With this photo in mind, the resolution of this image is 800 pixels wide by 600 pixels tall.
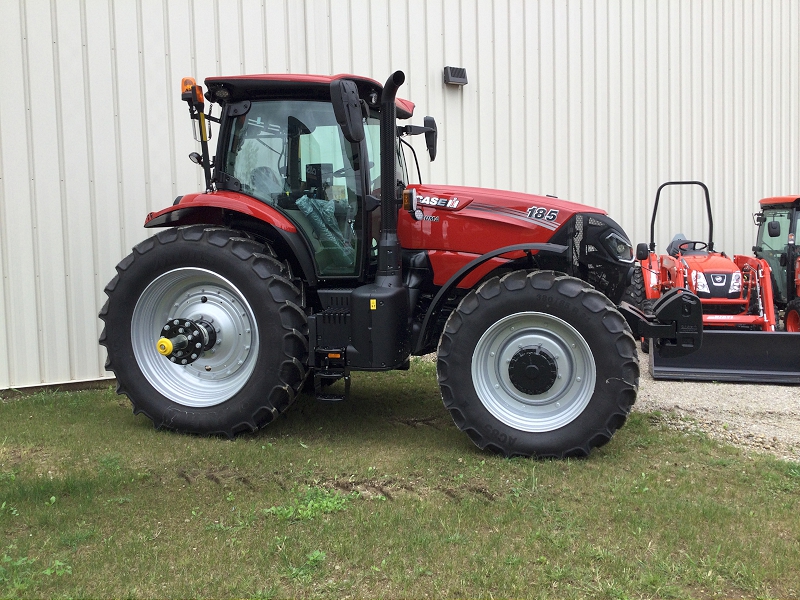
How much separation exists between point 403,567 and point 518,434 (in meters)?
1.53

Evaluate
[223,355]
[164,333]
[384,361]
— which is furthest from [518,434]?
[164,333]

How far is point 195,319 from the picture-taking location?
15.9 ft

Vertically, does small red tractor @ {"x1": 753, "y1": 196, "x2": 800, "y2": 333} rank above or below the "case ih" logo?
below

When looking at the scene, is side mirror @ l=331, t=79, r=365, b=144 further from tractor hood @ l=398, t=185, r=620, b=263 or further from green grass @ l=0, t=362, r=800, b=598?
green grass @ l=0, t=362, r=800, b=598

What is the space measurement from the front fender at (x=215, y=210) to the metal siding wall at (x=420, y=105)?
5.12 ft

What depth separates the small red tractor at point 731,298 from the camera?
265 inches

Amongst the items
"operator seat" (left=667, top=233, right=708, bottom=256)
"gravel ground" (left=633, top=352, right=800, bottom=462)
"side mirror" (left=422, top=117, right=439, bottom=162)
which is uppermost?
"side mirror" (left=422, top=117, right=439, bottom=162)

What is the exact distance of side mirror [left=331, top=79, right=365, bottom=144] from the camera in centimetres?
422

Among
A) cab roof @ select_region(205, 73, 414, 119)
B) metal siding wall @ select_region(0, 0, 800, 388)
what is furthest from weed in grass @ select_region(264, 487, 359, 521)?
metal siding wall @ select_region(0, 0, 800, 388)

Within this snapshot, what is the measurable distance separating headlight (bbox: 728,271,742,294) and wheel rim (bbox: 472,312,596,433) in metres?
4.77

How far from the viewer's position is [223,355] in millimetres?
4883

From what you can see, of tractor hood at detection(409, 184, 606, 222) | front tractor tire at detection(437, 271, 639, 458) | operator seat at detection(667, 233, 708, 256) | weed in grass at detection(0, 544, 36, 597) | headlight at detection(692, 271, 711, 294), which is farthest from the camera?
operator seat at detection(667, 233, 708, 256)

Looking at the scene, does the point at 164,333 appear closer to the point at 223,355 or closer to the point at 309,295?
the point at 223,355

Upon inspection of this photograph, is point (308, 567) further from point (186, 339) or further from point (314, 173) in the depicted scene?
point (314, 173)
